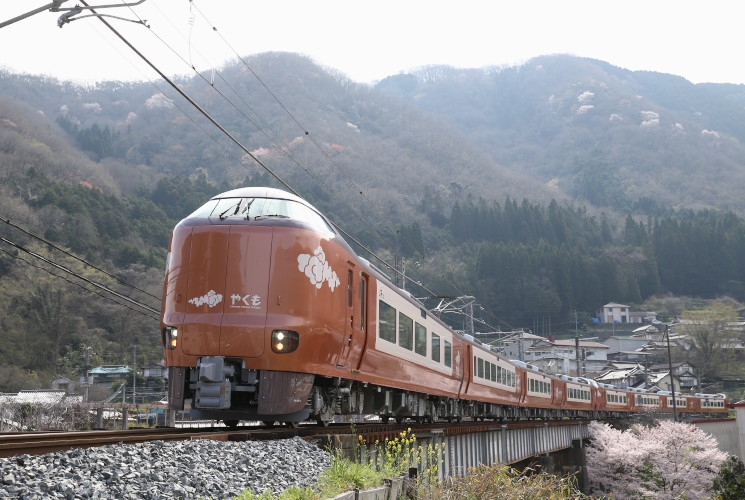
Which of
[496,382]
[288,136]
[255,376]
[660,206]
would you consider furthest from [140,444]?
[660,206]

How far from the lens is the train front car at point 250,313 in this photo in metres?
9.70

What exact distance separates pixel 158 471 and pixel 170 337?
447cm

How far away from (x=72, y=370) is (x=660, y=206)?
480ft

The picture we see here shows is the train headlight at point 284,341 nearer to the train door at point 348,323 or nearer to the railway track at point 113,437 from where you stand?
the railway track at point 113,437

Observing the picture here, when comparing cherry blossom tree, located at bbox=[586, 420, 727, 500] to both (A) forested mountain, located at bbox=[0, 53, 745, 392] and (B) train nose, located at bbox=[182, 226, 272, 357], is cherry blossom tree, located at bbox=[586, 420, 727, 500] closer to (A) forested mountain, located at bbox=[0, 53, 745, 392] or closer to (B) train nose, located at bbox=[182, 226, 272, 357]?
(A) forested mountain, located at bbox=[0, 53, 745, 392]

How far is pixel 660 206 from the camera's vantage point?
552ft

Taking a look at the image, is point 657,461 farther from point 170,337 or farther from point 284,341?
point 170,337

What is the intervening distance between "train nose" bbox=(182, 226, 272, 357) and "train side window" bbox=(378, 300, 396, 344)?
3.43 meters

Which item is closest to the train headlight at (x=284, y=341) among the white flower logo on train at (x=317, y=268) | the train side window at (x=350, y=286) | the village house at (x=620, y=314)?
the white flower logo on train at (x=317, y=268)

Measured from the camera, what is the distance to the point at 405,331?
14.6 meters

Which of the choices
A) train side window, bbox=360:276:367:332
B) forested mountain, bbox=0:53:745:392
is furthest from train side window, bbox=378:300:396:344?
forested mountain, bbox=0:53:745:392

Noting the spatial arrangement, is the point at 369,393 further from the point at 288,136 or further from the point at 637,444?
the point at 288,136

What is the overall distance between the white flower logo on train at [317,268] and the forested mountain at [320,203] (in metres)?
2.09

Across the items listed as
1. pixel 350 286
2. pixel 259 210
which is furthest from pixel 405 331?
pixel 259 210
